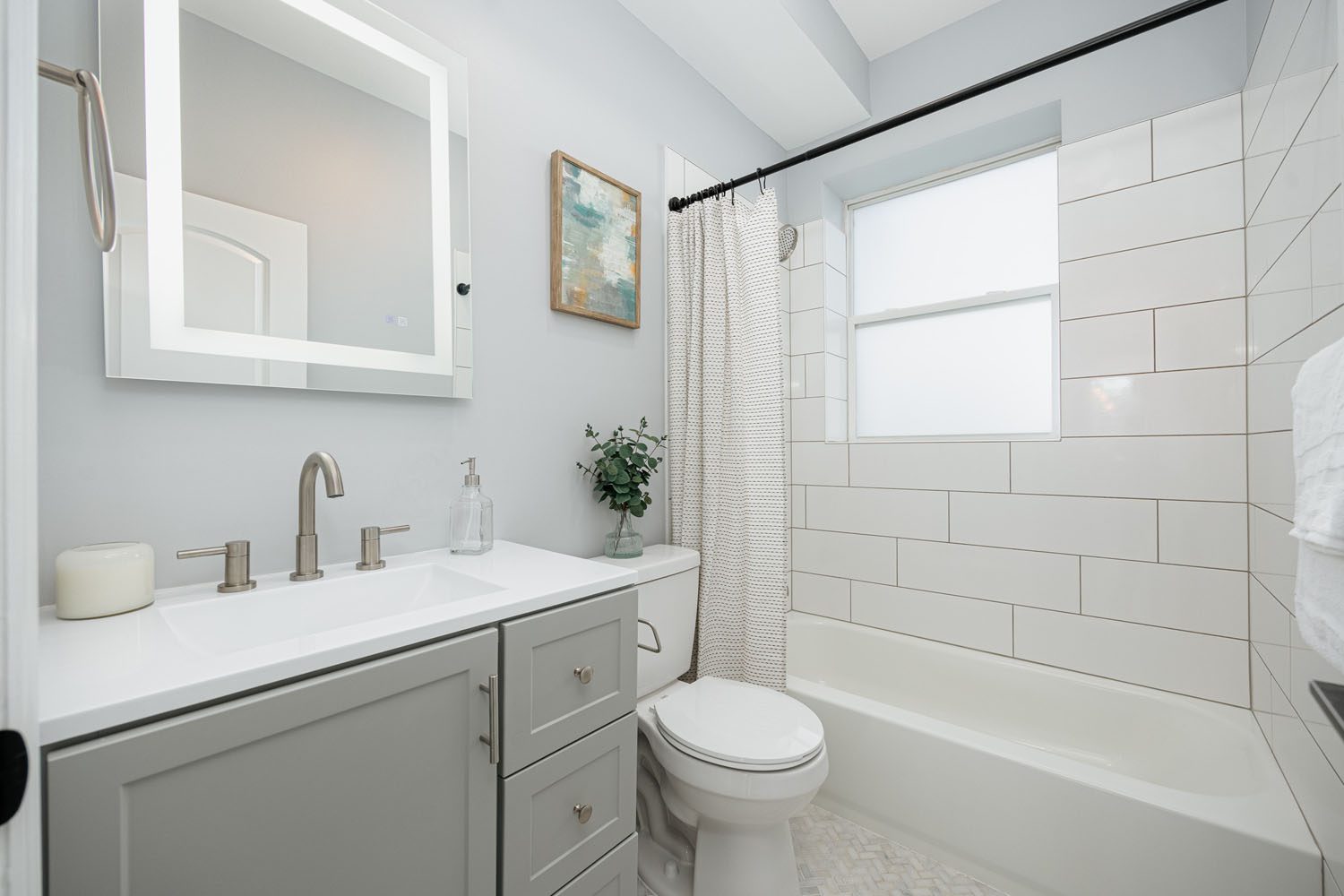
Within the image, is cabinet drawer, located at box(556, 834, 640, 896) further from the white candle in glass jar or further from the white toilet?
the white candle in glass jar

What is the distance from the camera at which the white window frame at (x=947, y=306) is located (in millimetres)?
1939

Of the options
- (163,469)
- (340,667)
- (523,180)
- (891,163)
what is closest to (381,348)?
(163,469)

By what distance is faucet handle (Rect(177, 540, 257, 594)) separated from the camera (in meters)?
0.94

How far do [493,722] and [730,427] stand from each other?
1.21 meters

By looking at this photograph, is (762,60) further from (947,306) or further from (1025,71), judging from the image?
(947,306)

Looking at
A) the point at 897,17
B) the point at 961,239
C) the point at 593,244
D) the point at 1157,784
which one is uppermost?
the point at 897,17

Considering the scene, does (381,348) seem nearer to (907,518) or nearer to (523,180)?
(523,180)

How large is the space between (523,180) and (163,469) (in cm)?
107

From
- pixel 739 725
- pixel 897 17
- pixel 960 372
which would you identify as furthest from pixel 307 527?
pixel 897 17

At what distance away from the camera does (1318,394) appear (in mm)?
647

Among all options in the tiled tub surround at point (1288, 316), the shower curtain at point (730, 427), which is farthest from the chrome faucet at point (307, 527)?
the tiled tub surround at point (1288, 316)

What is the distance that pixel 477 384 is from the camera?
140 cm


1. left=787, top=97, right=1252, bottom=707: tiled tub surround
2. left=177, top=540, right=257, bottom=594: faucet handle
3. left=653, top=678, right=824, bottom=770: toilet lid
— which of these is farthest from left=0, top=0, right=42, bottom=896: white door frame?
left=787, top=97, right=1252, bottom=707: tiled tub surround

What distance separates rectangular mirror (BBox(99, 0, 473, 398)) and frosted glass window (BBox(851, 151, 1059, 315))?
1.82 m
